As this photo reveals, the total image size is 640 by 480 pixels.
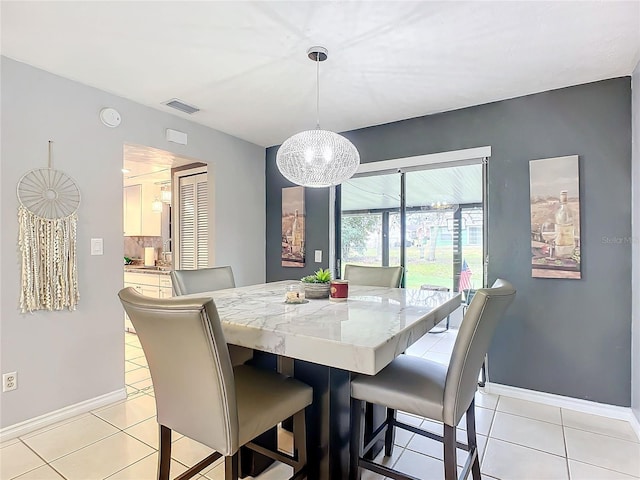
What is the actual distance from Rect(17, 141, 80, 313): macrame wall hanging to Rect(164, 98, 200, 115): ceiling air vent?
941mm

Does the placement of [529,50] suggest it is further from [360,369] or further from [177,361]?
[177,361]

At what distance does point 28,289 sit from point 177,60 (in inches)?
69.4

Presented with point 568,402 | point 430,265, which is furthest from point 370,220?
point 568,402

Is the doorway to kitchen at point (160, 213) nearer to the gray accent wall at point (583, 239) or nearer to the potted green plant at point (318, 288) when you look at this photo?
the potted green plant at point (318, 288)

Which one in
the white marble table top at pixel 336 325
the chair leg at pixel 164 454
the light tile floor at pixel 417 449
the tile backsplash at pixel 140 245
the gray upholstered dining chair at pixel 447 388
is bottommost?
the light tile floor at pixel 417 449

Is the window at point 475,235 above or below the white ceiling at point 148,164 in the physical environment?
below

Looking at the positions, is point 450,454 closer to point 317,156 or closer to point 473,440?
point 473,440

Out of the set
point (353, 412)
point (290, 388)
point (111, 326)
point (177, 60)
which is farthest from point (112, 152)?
point (353, 412)

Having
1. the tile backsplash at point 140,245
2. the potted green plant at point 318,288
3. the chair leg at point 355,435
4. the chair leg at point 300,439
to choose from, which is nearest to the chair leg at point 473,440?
the chair leg at point 355,435

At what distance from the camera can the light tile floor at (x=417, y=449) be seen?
6.06 feet

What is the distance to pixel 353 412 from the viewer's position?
1.51 metres

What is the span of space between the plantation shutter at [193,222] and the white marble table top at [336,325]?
233 centimetres

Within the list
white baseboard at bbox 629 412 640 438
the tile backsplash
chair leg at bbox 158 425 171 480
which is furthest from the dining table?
the tile backsplash

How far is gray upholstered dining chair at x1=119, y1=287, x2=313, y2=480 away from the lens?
1130mm
